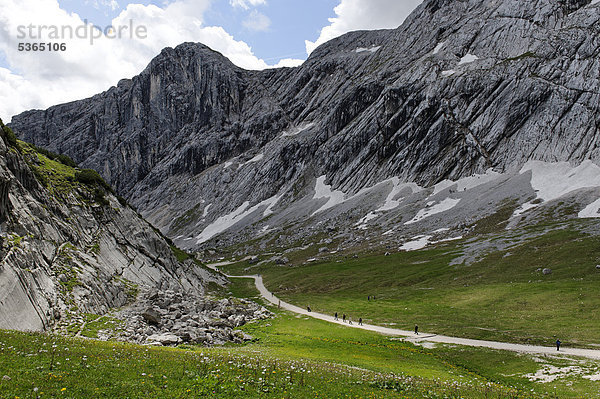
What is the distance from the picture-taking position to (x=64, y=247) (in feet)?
161

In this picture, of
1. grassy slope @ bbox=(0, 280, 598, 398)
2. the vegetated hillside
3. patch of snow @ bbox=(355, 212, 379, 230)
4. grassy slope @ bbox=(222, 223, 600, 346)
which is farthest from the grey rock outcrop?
patch of snow @ bbox=(355, 212, 379, 230)

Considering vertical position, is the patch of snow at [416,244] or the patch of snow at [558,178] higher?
the patch of snow at [558,178]

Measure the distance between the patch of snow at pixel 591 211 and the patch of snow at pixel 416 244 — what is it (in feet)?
165

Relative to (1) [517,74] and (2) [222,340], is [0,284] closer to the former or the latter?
(2) [222,340]

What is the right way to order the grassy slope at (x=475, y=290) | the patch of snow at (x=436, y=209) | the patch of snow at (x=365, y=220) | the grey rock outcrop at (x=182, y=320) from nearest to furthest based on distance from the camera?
the grey rock outcrop at (x=182, y=320), the grassy slope at (x=475, y=290), the patch of snow at (x=436, y=209), the patch of snow at (x=365, y=220)

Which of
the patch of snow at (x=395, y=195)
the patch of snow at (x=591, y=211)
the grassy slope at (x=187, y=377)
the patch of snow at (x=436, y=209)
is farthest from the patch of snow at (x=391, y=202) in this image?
the grassy slope at (x=187, y=377)

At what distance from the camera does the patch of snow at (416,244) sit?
131125mm

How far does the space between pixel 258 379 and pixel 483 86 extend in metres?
221

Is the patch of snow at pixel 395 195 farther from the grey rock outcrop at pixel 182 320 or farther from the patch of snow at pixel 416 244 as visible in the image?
the grey rock outcrop at pixel 182 320

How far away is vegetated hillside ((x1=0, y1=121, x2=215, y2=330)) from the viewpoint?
3384 centimetres

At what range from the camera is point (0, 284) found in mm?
30406

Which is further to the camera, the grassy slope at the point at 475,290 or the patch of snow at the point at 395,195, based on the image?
the patch of snow at the point at 395,195

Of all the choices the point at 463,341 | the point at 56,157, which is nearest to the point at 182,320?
the point at 463,341

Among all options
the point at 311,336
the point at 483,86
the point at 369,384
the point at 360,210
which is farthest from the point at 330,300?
the point at 483,86
